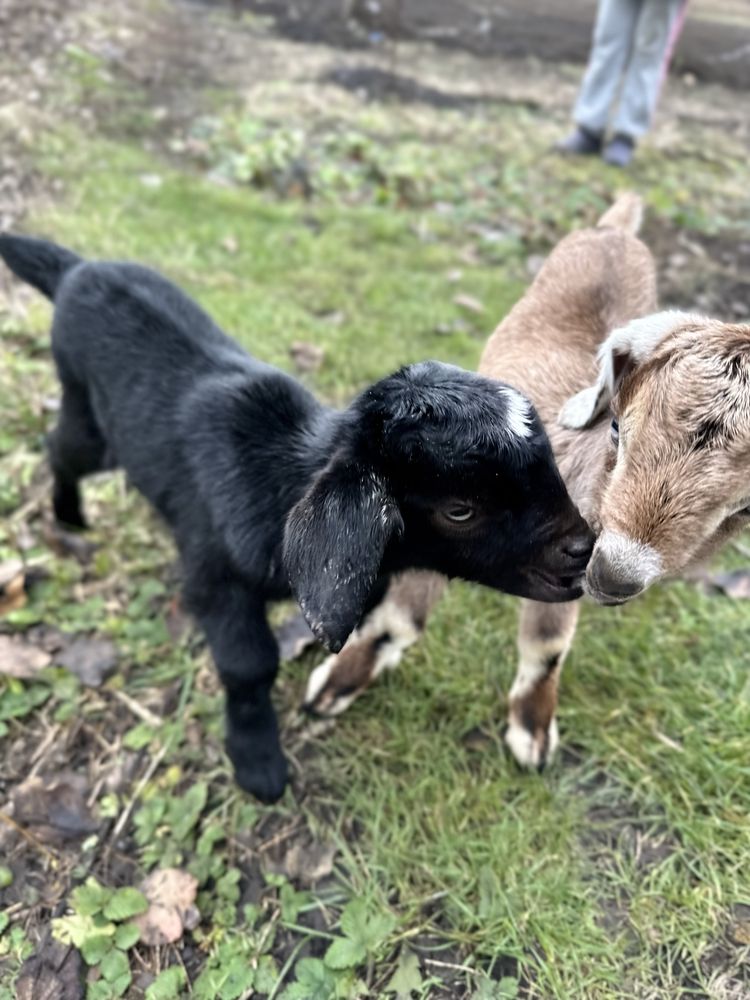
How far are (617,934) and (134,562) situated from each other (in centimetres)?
238

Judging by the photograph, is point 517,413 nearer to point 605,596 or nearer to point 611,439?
point 611,439

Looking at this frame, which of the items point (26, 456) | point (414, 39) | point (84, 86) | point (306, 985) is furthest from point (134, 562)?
point (414, 39)

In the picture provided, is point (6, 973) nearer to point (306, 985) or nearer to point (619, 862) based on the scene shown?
point (306, 985)

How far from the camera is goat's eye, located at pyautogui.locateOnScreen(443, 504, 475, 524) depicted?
212 cm

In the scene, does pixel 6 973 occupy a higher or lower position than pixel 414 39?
lower

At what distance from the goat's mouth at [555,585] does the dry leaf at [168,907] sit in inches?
57.2

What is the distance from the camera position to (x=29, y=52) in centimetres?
730

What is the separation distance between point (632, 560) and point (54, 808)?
81.9 inches

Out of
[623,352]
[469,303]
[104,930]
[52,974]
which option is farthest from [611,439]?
[469,303]

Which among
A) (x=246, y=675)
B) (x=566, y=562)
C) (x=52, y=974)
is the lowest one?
(x=52, y=974)

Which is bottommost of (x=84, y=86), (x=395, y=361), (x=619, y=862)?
(x=619, y=862)

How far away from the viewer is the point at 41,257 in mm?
3125

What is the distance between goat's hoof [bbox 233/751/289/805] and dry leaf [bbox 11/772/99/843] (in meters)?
0.51

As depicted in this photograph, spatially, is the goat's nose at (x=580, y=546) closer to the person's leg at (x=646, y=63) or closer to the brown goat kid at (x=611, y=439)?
the brown goat kid at (x=611, y=439)
